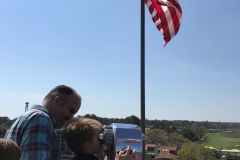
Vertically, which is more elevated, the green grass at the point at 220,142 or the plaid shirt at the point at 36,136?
the plaid shirt at the point at 36,136

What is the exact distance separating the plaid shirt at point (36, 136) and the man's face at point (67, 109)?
0.37 ft

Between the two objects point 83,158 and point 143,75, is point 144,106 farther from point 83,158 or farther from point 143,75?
point 83,158

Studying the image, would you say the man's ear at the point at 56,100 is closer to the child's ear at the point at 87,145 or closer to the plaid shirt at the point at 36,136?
the plaid shirt at the point at 36,136

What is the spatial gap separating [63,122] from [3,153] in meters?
0.67

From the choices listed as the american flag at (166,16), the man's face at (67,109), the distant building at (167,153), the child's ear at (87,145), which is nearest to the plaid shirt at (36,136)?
the man's face at (67,109)

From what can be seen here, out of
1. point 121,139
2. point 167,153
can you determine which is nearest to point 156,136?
point 167,153

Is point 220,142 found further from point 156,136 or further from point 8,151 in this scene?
point 8,151

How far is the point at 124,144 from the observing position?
1.76m

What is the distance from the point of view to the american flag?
580 cm

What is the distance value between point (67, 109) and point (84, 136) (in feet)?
1.15

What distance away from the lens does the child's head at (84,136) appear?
1.97 metres

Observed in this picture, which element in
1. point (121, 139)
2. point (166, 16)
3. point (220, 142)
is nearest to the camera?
point (121, 139)

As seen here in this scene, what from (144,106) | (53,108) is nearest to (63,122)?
(53,108)

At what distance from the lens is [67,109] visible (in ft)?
7.39
